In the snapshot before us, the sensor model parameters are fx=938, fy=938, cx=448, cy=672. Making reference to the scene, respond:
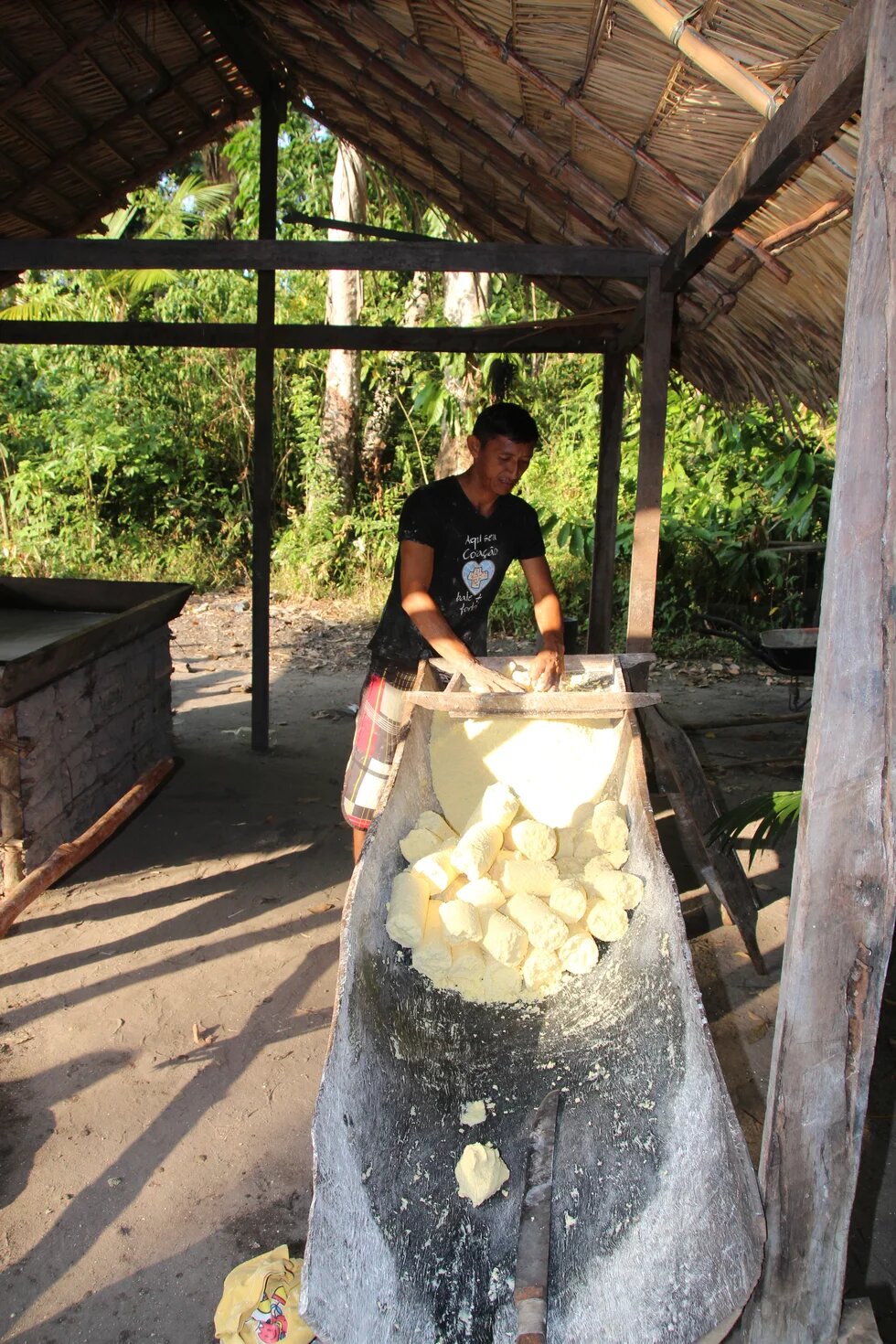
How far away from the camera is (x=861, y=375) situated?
1.29 meters

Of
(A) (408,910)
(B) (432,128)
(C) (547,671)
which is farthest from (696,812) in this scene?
(B) (432,128)

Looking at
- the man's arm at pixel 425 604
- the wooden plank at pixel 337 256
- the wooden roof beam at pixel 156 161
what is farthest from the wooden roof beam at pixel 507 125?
the wooden roof beam at pixel 156 161

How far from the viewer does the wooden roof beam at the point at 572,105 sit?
9.65 ft

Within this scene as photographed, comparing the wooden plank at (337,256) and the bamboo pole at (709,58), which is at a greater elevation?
the bamboo pole at (709,58)

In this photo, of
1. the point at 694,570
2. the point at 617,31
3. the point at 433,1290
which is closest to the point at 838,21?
the point at 617,31

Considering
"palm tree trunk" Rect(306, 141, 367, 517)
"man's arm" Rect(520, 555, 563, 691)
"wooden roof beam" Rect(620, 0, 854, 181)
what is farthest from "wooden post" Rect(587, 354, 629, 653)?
"palm tree trunk" Rect(306, 141, 367, 517)

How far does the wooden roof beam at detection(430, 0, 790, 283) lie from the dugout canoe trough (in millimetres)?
1779

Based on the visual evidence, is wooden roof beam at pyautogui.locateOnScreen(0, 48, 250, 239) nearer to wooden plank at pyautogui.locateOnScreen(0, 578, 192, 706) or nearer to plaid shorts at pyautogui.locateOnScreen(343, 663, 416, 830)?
wooden plank at pyautogui.locateOnScreen(0, 578, 192, 706)

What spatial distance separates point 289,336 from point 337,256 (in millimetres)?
1951

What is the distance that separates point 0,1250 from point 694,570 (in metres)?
7.89

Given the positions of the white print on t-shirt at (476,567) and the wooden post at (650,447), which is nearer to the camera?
the white print on t-shirt at (476,567)

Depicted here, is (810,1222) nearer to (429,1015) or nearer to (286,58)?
(429,1015)

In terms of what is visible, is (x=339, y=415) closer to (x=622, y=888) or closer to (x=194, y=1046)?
(x=194, y=1046)

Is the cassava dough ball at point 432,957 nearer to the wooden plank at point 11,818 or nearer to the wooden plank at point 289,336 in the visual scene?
the wooden plank at point 11,818
